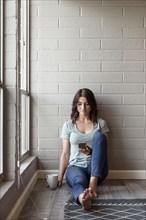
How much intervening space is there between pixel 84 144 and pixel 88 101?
43 cm

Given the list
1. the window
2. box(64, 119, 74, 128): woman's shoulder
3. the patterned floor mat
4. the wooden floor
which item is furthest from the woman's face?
the patterned floor mat

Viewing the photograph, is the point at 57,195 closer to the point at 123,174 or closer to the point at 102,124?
the point at 102,124

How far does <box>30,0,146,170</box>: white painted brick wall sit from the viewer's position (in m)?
3.34

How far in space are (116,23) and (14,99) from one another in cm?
169

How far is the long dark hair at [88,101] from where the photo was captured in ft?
10.0

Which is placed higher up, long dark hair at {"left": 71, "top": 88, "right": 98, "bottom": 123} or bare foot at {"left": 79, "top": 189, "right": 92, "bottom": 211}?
long dark hair at {"left": 71, "top": 88, "right": 98, "bottom": 123}

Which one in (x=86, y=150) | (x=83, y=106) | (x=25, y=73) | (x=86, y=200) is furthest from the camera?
(x=25, y=73)

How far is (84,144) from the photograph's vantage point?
2951mm

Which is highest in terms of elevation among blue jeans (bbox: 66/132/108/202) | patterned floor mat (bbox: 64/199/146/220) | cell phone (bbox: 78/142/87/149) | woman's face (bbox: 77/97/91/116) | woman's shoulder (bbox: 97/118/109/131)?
woman's face (bbox: 77/97/91/116)

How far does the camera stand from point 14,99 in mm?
2223

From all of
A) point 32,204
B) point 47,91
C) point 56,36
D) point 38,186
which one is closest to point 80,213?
point 32,204

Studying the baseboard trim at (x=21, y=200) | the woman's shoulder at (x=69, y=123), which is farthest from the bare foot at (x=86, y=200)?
the woman's shoulder at (x=69, y=123)

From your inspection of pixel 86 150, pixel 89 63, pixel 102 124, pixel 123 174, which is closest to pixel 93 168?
pixel 86 150

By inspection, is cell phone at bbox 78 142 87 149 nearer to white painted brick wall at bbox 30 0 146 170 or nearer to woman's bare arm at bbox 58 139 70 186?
woman's bare arm at bbox 58 139 70 186
